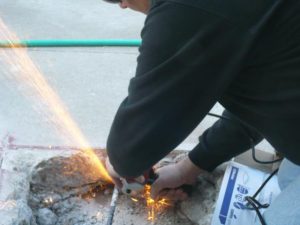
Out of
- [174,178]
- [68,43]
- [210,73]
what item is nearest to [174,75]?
[210,73]

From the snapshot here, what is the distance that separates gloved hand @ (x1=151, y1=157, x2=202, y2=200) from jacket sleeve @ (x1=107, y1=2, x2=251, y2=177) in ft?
1.41

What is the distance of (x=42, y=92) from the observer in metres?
2.45

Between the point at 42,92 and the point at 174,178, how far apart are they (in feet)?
3.35

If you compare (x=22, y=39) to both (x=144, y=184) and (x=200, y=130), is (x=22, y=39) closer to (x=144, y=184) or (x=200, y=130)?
(x=200, y=130)

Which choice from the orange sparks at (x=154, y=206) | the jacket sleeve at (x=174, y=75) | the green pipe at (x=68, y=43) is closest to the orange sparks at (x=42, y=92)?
the green pipe at (x=68, y=43)

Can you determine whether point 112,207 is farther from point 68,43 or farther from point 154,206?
point 68,43

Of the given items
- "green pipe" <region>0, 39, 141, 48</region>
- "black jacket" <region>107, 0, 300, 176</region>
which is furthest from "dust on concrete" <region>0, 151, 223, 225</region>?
"green pipe" <region>0, 39, 141, 48</region>

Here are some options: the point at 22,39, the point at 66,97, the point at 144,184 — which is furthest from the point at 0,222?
the point at 22,39

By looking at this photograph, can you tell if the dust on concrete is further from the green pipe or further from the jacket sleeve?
the green pipe

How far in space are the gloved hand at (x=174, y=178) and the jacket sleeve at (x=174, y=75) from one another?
43 centimetres

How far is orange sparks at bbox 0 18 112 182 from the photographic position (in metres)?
2.10

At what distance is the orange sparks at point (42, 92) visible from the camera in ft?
6.90

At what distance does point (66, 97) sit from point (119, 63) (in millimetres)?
442

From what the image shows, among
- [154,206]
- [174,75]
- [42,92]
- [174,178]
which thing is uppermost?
[174,75]
